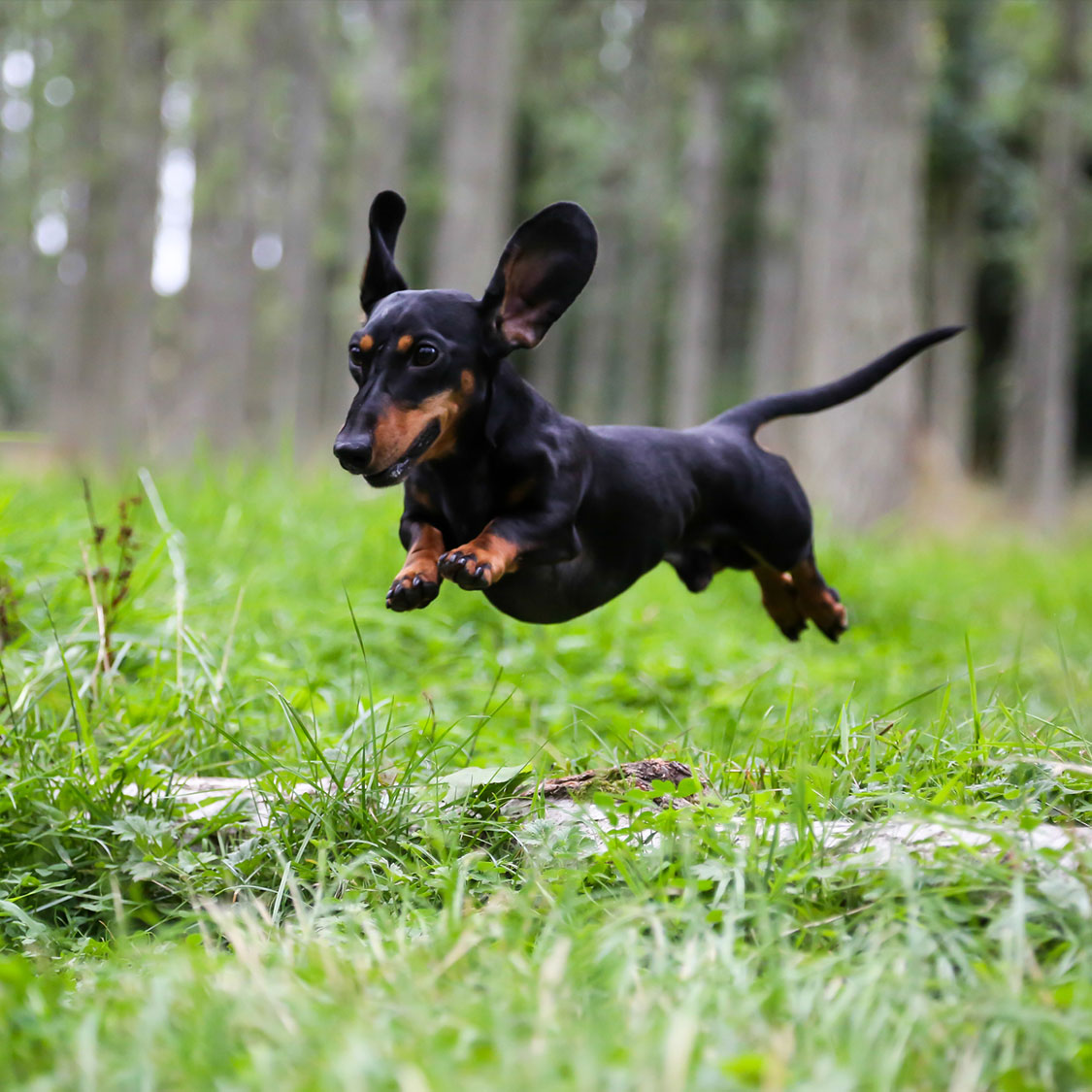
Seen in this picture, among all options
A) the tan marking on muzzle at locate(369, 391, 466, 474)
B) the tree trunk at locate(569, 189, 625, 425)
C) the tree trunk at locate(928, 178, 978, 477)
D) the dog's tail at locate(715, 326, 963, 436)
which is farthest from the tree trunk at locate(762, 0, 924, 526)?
the tree trunk at locate(569, 189, 625, 425)

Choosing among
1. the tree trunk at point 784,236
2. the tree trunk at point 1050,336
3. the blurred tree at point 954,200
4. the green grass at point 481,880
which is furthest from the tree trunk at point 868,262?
the blurred tree at point 954,200

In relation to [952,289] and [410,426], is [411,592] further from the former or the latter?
[952,289]

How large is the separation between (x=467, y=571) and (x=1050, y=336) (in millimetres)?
15575

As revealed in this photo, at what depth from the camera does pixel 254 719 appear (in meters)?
3.36

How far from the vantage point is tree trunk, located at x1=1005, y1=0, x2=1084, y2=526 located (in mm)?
15070

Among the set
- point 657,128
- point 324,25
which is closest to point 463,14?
point 324,25

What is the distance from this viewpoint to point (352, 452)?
1.89 m

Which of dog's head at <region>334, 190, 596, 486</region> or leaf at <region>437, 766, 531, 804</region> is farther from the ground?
dog's head at <region>334, 190, 596, 486</region>

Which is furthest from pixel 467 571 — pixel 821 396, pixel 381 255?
pixel 821 396

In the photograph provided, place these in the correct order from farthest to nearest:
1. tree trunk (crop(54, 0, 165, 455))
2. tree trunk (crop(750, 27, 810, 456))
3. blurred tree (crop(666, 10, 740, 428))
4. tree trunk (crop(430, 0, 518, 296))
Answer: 1. blurred tree (crop(666, 10, 740, 428))
2. tree trunk (crop(750, 27, 810, 456))
3. tree trunk (crop(54, 0, 165, 455))
4. tree trunk (crop(430, 0, 518, 296))

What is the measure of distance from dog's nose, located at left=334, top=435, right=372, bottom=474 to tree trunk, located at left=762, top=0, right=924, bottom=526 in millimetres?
7439

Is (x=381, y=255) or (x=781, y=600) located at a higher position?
(x=381, y=255)

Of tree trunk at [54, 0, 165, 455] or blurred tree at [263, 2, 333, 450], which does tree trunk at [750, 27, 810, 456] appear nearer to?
blurred tree at [263, 2, 333, 450]

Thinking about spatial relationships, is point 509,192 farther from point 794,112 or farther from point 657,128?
point 794,112
